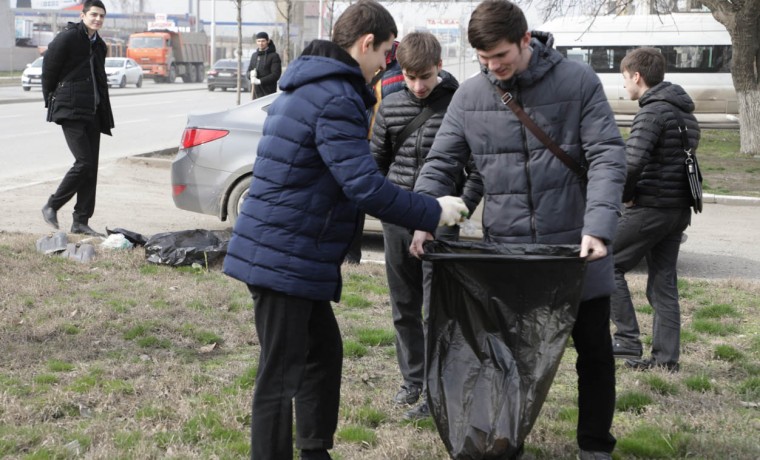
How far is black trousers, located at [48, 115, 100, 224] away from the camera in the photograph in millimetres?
8555

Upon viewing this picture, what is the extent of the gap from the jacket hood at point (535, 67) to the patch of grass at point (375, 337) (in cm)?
247

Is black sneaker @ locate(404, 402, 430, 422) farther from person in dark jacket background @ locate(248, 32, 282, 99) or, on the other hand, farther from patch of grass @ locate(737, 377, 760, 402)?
person in dark jacket background @ locate(248, 32, 282, 99)

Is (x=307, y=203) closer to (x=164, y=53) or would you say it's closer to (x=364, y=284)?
(x=364, y=284)

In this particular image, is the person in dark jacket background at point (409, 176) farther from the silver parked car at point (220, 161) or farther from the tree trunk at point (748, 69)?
the tree trunk at point (748, 69)

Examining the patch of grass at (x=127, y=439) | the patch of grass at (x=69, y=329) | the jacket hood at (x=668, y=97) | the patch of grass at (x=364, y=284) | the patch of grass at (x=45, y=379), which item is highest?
the jacket hood at (x=668, y=97)

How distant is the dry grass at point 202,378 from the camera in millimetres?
4148

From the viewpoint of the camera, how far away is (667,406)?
4773 mm

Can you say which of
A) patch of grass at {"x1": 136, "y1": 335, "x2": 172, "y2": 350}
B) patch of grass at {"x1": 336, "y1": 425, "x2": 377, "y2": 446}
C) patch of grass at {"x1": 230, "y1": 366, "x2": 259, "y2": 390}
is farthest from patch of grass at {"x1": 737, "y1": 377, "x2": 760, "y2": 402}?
patch of grass at {"x1": 136, "y1": 335, "x2": 172, "y2": 350}

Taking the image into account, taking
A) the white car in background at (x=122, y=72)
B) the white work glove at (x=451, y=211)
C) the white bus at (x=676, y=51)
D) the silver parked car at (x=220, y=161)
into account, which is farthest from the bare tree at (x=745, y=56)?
the white car in background at (x=122, y=72)

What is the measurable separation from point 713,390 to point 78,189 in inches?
229

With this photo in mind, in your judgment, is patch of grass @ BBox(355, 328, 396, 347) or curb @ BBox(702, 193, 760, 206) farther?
curb @ BBox(702, 193, 760, 206)

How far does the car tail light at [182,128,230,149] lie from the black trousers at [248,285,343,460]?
5248 mm

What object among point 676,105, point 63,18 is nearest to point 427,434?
point 676,105

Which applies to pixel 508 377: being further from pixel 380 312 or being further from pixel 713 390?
pixel 380 312
